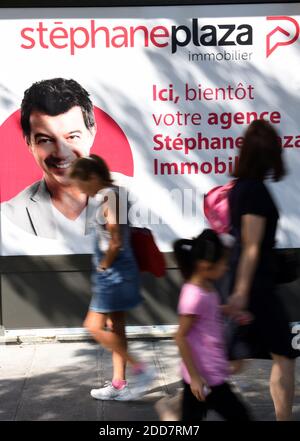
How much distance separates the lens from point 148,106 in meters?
6.27

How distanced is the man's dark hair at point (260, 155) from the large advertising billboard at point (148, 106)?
2422 mm

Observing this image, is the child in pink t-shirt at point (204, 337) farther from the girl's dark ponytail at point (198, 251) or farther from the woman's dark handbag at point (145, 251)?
the woman's dark handbag at point (145, 251)

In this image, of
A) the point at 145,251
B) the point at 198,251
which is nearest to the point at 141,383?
the point at 145,251

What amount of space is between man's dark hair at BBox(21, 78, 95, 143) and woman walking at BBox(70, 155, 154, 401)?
164 centimetres

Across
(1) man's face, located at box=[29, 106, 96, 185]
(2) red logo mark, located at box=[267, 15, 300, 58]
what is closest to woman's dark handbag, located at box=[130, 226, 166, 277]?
(1) man's face, located at box=[29, 106, 96, 185]

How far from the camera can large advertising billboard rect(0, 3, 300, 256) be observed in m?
6.17

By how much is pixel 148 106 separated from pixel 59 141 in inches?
34.1

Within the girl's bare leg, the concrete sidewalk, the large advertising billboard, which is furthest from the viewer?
the large advertising billboard

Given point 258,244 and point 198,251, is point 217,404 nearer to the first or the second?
point 198,251

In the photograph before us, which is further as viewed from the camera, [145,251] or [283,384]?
[145,251]

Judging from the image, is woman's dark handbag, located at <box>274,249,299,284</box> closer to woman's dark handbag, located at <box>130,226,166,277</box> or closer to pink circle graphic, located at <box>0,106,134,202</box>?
woman's dark handbag, located at <box>130,226,166,277</box>

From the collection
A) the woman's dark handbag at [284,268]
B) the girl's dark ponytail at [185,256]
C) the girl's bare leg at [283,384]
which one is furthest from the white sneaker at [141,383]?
the girl's dark ponytail at [185,256]

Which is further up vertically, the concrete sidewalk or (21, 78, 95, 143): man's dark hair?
(21, 78, 95, 143): man's dark hair
